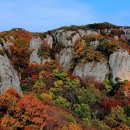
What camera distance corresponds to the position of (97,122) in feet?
224

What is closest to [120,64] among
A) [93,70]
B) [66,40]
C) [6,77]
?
[93,70]

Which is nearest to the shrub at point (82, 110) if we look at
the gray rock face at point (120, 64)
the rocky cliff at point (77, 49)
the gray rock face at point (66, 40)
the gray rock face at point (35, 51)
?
the rocky cliff at point (77, 49)

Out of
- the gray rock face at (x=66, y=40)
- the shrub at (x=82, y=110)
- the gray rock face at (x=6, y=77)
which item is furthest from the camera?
the gray rock face at (x=66, y=40)

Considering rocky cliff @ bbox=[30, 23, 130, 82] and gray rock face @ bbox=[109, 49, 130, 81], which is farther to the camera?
rocky cliff @ bbox=[30, 23, 130, 82]

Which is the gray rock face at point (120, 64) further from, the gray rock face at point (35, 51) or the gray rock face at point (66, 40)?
the gray rock face at point (35, 51)

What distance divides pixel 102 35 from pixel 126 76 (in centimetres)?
1662

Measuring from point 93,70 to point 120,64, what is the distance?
491 cm

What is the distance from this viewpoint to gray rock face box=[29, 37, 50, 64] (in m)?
94.2

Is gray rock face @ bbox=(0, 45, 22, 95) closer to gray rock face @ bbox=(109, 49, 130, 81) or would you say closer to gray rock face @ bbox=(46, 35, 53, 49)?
gray rock face @ bbox=(109, 49, 130, 81)

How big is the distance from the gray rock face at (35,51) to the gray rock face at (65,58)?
2408 millimetres

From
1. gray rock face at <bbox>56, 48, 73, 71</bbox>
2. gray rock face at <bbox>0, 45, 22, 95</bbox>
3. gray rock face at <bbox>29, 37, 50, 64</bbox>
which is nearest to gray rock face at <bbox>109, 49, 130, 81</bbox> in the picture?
gray rock face at <bbox>56, 48, 73, 71</bbox>

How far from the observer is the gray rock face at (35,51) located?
309ft

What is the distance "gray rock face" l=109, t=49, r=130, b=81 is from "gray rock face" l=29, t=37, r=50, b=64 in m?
12.8

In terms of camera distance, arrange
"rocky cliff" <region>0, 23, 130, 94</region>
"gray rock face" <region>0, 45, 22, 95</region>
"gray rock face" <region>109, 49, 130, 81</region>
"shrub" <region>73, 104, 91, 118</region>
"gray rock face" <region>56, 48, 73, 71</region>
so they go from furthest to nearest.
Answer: "gray rock face" <region>56, 48, 73, 71</region> → "rocky cliff" <region>0, 23, 130, 94</region> → "gray rock face" <region>109, 49, 130, 81</region> → "shrub" <region>73, 104, 91, 118</region> → "gray rock face" <region>0, 45, 22, 95</region>
